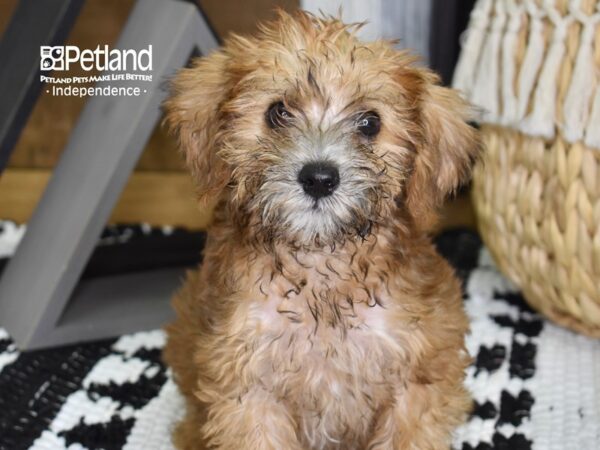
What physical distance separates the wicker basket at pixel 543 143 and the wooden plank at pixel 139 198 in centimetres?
126

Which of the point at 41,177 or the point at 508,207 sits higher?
the point at 508,207

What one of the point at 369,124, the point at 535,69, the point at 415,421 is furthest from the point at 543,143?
Answer: the point at 415,421

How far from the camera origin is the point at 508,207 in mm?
2531

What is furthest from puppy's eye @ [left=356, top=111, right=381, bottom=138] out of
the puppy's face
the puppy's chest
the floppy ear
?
the puppy's chest

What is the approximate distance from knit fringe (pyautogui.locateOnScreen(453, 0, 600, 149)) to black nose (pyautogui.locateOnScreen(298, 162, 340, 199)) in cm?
90

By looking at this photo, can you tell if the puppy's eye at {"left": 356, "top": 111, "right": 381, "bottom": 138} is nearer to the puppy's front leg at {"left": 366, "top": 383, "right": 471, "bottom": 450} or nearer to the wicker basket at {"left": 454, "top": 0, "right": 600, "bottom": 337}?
the puppy's front leg at {"left": 366, "top": 383, "right": 471, "bottom": 450}

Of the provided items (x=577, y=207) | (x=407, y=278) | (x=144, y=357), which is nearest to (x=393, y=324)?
(x=407, y=278)

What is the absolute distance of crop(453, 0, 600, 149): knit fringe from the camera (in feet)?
7.16

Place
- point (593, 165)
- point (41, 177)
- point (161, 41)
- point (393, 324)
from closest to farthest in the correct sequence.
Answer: point (393, 324) → point (593, 165) → point (161, 41) → point (41, 177)

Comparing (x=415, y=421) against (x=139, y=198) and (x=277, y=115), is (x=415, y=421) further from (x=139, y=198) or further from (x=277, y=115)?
(x=139, y=198)

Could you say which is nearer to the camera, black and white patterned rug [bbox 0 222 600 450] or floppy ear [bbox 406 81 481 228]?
floppy ear [bbox 406 81 481 228]

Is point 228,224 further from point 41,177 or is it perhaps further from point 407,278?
point 41,177

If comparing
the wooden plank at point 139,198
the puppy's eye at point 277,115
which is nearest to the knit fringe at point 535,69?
the puppy's eye at point 277,115

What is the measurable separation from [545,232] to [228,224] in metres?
1.00
